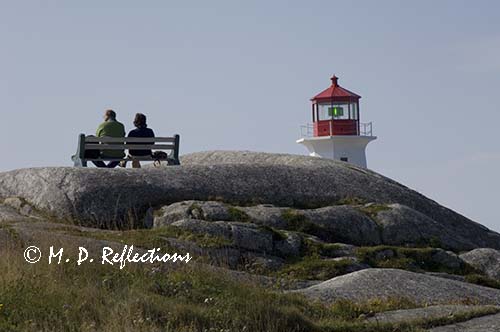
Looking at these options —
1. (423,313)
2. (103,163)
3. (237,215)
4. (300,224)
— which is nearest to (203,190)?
(237,215)

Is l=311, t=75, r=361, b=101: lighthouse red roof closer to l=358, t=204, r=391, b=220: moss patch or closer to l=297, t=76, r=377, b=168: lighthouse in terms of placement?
l=297, t=76, r=377, b=168: lighthouse

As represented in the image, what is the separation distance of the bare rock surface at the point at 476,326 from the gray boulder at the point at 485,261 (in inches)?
279

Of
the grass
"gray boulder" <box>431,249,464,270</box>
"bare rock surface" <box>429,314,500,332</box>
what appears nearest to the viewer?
the grass

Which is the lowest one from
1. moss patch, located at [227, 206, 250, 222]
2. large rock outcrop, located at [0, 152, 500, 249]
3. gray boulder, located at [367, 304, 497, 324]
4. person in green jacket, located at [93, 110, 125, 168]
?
gray boulder, located at [367, 304, 497, 324]

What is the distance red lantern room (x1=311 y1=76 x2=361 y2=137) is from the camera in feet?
159

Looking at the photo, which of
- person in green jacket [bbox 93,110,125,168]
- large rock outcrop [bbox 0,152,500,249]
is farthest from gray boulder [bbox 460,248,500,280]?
person in green jacket [bbox 93,110,125,168]

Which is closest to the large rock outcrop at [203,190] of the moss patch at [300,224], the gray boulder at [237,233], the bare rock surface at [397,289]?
the moss patch at [300,224]

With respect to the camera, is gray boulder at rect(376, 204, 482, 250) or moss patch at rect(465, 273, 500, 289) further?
gray boulder at rect(376, 204, 482, 250)

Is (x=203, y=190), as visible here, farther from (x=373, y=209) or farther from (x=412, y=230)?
(x=412, y=230)

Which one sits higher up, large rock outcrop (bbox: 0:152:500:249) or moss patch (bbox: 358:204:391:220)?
large rock outcrop (bbox: 0:152:500:249)

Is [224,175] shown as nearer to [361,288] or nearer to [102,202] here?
[102,202]

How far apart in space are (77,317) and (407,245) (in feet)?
35.0

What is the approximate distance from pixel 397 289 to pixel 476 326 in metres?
2.74

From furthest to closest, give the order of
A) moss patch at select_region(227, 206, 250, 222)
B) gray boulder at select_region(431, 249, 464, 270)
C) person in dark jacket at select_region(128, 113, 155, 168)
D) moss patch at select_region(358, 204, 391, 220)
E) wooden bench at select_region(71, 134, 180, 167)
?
1. person in dark jacket at select_region(128, 113, 155, 168)
2. wooden bench at select_region(71, 134, 180, 167)
3. moss patch at select_region(358, 204, 391, 220)
4. moss patch at select_region(227, 206, 250, 222)
5. gray boulder at select_region(431, 249, 464, 270)
